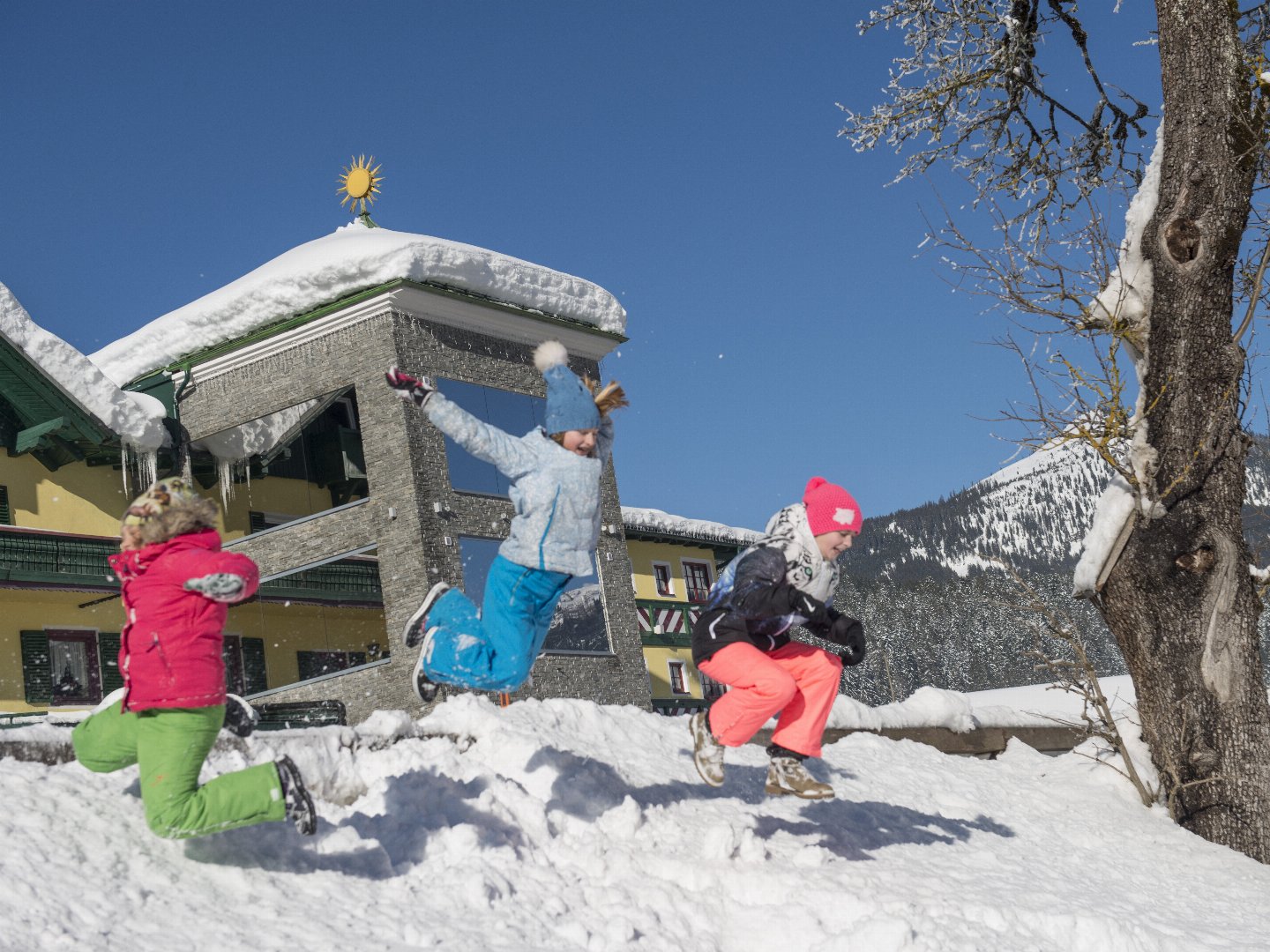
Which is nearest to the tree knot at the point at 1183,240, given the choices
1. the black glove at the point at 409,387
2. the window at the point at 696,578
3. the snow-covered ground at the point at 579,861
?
the snow-covered ground at the point at 579,861

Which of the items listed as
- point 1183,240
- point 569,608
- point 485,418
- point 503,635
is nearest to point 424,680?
point 503,635

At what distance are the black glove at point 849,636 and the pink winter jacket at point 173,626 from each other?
2.66m

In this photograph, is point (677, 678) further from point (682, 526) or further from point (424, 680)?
point (424, 680)

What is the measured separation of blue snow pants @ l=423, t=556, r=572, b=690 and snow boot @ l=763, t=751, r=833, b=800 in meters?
1.40

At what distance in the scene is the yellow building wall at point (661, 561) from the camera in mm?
33875

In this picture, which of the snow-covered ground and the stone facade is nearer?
the snow-covered ground

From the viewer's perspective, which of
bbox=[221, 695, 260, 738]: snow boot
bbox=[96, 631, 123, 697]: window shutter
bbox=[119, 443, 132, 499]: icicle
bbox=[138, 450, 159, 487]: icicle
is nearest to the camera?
bbox=[221, 695, 260, 738]: snow boot

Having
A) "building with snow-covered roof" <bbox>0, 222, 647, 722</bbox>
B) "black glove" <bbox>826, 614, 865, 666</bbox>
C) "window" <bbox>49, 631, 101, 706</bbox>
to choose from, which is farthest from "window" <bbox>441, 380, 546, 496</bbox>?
"black glove" <bbox>826, 614, 865, 666</bbox>

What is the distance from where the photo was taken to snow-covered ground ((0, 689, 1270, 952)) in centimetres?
500

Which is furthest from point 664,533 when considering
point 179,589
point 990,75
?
point 179,589

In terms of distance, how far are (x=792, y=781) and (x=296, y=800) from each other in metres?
2.48

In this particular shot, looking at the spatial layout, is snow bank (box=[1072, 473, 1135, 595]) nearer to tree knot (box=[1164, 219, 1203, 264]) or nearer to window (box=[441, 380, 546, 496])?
tree knot (box=[1164, 219, 1203, 264])

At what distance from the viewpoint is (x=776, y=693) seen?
21.2ft

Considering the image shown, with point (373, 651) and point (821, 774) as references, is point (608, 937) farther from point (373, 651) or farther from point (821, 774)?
point (373, 651)
